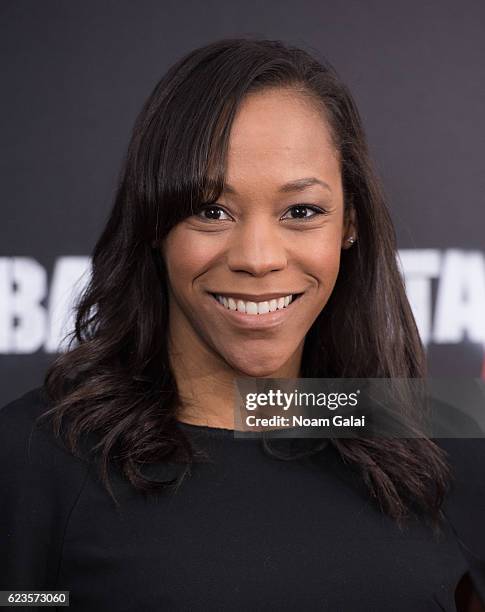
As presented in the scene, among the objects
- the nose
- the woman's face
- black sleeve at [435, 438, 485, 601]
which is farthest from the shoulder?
the nose

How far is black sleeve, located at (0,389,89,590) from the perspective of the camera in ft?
3.32

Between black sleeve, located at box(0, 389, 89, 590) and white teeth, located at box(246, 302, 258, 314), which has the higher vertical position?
white teeth, located at box(246, 302, 258, 314)

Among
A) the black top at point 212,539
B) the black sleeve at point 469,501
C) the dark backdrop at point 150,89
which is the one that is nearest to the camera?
the black top at point 212,539

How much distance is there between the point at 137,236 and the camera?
1.09 m

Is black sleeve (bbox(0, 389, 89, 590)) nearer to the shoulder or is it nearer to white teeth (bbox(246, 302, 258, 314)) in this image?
white teeth (bbox(246, 302, 258, 314))

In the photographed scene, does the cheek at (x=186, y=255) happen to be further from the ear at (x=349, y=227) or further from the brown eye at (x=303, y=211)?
the ear at (x=349, y=227)

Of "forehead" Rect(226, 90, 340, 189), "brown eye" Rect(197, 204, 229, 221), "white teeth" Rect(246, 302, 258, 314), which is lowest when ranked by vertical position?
"white teeth" Rect(246, 302, 258, 314)

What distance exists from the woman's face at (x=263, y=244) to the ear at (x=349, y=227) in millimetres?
58

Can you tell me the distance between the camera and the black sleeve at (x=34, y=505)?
101cm

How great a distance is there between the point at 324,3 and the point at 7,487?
100 centimetres

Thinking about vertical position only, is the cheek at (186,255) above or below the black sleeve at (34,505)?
above

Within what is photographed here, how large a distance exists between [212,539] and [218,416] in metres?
0.18

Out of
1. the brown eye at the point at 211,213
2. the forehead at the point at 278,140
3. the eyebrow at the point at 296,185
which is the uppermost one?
the forehead at the point at 278,140

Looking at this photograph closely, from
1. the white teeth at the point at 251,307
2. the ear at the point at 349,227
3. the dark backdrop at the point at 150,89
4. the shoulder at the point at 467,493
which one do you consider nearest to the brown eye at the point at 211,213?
the white teeth at the point at 251,307
